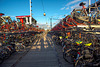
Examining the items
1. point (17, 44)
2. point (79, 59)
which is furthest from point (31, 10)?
point (79, 59)

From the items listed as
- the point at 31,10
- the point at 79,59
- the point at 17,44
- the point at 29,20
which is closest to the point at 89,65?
the point at 79,59

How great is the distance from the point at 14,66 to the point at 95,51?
12.6 feet

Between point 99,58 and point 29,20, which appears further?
point 29,20

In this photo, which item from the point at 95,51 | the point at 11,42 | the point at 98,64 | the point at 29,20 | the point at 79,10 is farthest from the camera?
the point at 29,20

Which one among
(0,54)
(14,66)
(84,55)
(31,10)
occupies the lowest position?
(14,66)

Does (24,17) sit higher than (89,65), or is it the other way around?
(24,17)

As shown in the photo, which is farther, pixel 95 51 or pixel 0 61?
pixel 0 61

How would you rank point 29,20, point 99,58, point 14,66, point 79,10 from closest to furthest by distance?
point 99,58, point 14,66, point 79,10, point 29,20

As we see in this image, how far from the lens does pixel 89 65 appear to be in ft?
9.29

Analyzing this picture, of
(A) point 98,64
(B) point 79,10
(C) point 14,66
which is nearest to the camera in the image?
(A) point 98,64

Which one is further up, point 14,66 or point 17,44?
point 17,44

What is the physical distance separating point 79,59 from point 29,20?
60.0 ft

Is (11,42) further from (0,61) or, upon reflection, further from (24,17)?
(24,17)

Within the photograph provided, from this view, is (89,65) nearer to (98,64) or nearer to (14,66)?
(98,64)
